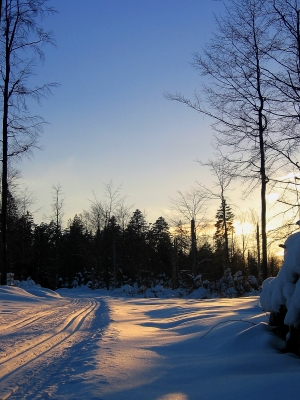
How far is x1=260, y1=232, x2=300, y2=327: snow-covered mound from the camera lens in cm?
464

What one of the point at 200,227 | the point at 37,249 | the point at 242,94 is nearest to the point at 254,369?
the point at 242,94

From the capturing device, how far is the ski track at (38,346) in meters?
4.25

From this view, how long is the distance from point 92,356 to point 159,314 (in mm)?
5870

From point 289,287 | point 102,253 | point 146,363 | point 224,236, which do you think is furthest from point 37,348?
point 102,253

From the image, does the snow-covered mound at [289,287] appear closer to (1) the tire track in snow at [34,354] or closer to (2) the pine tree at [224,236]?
(1) the tire track in snow at [34,354]

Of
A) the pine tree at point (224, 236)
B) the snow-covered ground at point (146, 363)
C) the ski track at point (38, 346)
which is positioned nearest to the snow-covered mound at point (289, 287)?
the snow-covered ground at point (146, 363)

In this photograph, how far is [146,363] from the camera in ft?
16.5

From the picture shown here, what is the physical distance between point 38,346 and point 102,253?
38.4 metres

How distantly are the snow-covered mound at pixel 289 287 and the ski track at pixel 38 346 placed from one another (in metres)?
2.80

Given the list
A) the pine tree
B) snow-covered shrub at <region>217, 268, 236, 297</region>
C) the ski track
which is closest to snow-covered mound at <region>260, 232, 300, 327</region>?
the ski track

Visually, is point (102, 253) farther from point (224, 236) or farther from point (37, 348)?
point (37, 348)

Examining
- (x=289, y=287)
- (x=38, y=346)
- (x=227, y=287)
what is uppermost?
(x=289, y=287)

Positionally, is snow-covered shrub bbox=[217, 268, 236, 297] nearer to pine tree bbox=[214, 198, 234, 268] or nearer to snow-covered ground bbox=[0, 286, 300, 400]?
pine tree bbox=[214, 198, 234, 268]

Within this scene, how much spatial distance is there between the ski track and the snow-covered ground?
0.01 m
